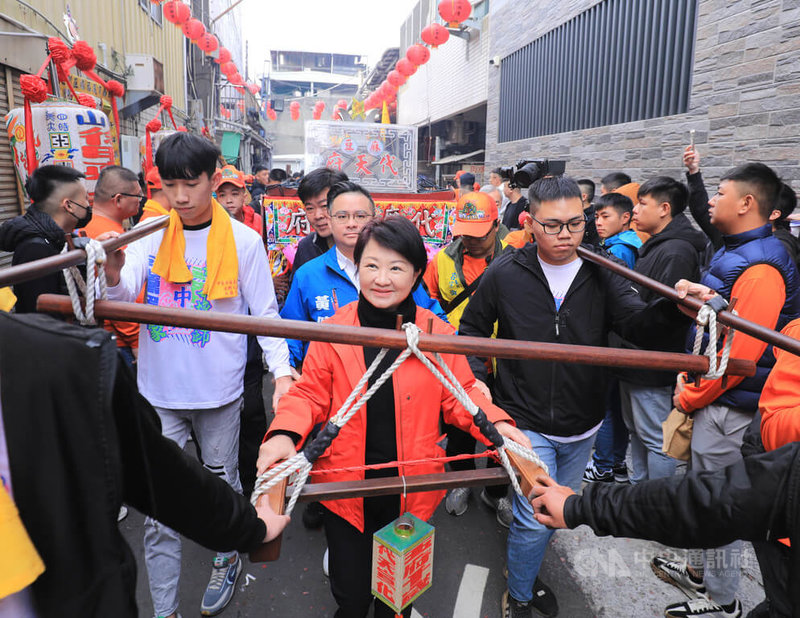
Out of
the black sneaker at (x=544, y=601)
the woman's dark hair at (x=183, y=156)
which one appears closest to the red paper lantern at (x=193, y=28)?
the woman's dark hair at (x=183, y=156)

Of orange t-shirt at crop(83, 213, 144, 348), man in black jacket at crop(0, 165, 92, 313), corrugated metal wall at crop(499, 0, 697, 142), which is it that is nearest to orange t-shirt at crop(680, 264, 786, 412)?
orange t-shirt at crop(83, 213, 144, 348)

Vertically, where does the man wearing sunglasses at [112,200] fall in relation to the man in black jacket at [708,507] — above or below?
above

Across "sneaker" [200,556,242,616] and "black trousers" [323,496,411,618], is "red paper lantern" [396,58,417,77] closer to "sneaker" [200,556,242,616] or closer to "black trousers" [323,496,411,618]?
"sneaker" [200,556,242,616]

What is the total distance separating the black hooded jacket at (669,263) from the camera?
3.18 meters

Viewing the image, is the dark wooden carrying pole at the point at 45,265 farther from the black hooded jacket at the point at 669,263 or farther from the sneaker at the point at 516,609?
the black hooded jacket at the point at 669,263

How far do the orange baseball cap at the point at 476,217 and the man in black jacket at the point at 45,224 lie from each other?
2.43m

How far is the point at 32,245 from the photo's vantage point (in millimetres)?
3074

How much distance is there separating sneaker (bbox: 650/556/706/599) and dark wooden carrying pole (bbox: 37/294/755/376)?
1.96 m

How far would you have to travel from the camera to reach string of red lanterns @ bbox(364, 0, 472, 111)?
10.2 meters

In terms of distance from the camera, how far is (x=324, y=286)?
117 inches

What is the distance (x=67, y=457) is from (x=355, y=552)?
1.34 meters

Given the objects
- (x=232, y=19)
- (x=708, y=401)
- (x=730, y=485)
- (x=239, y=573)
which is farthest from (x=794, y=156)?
(x=232, y=19)

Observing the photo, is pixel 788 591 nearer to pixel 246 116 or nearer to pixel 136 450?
pixel 136 450

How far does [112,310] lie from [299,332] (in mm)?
462
